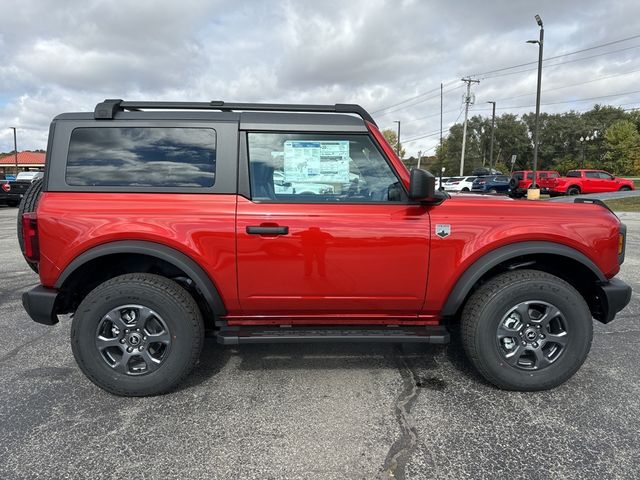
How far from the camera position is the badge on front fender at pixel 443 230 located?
9.12 feet

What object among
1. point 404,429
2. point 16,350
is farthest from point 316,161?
point 16,350

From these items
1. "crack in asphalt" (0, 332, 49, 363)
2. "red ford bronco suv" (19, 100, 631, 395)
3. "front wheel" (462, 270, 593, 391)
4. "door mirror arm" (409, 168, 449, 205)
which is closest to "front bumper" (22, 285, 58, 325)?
"red ford bronco suv" (19, 100, 631, 395)

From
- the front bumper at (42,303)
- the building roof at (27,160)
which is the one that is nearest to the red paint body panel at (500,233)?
the front bumper at (42,303)

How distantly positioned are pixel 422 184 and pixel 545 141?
297ft

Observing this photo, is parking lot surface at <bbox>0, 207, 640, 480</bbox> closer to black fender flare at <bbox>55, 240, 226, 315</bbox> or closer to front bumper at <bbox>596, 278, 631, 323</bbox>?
front bumper at <bbox>596, 278, 631, 323</bbox>

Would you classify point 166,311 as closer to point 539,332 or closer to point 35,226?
point 35,226

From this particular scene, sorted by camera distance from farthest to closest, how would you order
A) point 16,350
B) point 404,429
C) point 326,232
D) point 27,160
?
point 27,160
point 16,350
point 326,232
point 404,429

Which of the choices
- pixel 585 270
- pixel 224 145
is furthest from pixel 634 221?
pixel 224 145

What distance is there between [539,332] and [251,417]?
6.63 feet

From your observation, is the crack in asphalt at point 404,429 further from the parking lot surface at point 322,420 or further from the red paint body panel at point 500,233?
the red paint body panel at point 500,233

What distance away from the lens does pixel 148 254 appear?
271 centimetres

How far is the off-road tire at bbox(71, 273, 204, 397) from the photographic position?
8.94ft

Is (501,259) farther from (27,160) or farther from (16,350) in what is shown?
(27,160)

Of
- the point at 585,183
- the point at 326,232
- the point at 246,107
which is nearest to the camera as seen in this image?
the point at 326,232
